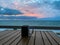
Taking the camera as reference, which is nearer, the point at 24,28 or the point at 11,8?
the point at 24,28

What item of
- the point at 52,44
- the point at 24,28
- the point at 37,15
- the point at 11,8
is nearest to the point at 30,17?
the point at 37,15

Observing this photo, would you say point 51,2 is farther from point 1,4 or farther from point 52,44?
point 52,44

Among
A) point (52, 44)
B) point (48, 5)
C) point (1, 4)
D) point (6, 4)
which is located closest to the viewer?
point (52, 44)

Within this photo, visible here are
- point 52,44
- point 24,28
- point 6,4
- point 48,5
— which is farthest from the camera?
point 48,5

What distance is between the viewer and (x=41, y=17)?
293 inches

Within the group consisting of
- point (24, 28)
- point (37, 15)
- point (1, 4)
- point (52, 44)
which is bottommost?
point (52, 44)

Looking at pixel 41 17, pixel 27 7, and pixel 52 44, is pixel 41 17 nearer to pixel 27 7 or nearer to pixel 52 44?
pixel 27 7

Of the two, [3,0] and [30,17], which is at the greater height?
[3,0]

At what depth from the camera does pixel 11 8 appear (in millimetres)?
7395

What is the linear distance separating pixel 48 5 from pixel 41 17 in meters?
0.96

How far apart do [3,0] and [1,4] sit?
64 cm

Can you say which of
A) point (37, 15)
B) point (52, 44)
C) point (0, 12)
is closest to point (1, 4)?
point (0, 12)

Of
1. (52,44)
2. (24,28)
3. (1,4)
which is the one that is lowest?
(52,44)

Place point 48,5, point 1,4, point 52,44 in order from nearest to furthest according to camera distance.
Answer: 1. point 52,44
2. point 1,4
3. point 48,5
